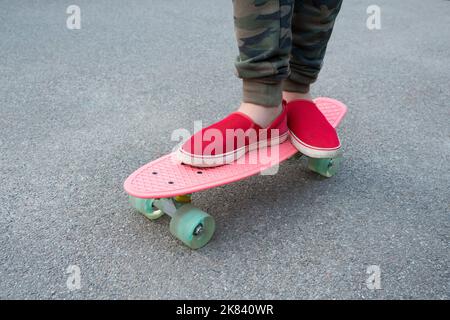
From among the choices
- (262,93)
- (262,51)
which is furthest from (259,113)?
(262,51)

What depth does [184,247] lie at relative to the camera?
92 centimetres

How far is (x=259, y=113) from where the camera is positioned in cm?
102

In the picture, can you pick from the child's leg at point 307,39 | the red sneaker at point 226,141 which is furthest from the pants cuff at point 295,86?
the red sneaker at point 226,141

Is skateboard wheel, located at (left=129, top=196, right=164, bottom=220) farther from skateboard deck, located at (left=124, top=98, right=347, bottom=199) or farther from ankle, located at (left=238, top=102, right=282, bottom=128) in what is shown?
ankle, located at (left=238, top=102, right=282, bottom=128)

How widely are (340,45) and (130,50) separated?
104 centimetres

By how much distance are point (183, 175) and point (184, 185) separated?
5 centimetres

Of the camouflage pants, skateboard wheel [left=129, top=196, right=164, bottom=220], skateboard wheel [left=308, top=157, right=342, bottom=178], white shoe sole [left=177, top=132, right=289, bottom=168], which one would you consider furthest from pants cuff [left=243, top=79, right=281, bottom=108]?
skateboard wheel [left=129, top=196, right=164, bottom=220]

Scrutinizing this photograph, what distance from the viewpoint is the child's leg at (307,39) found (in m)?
1.02

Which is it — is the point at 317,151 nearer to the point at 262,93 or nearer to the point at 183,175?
the point at 262,93

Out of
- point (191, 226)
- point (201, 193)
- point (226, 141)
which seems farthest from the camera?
point (201, 193)

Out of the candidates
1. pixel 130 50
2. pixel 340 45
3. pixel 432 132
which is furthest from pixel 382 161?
pixel 130 50

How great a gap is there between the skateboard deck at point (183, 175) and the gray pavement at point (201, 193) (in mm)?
108

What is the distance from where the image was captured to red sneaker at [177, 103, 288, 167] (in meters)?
0.96

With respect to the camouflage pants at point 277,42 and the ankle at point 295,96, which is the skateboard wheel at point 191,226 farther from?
the ankle at point 295,96
